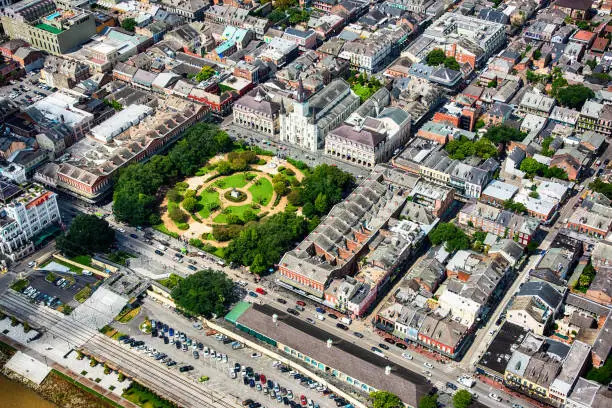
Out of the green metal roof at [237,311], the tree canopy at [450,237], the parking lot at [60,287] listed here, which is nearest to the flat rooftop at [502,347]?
the tree canopy at [450,237]

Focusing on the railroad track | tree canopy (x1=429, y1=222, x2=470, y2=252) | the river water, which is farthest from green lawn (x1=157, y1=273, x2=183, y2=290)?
tree canopy (x1=429, y1=222, x2=470, y2=252)

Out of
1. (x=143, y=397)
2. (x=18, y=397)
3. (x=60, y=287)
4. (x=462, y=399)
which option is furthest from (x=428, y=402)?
(x=60, y=287)

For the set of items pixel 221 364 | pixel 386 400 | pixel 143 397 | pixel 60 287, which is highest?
pixel 386 400

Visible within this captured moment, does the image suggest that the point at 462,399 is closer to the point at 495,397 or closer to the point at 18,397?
the point at 495,397

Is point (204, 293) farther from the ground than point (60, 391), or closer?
farther from the ground

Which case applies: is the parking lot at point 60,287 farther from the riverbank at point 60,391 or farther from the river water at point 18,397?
the river water at point 18,397

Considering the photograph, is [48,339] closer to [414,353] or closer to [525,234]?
[414,353]

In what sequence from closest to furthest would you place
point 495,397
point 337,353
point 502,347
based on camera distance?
point 495,397 → point 337,353 → point 502,347
